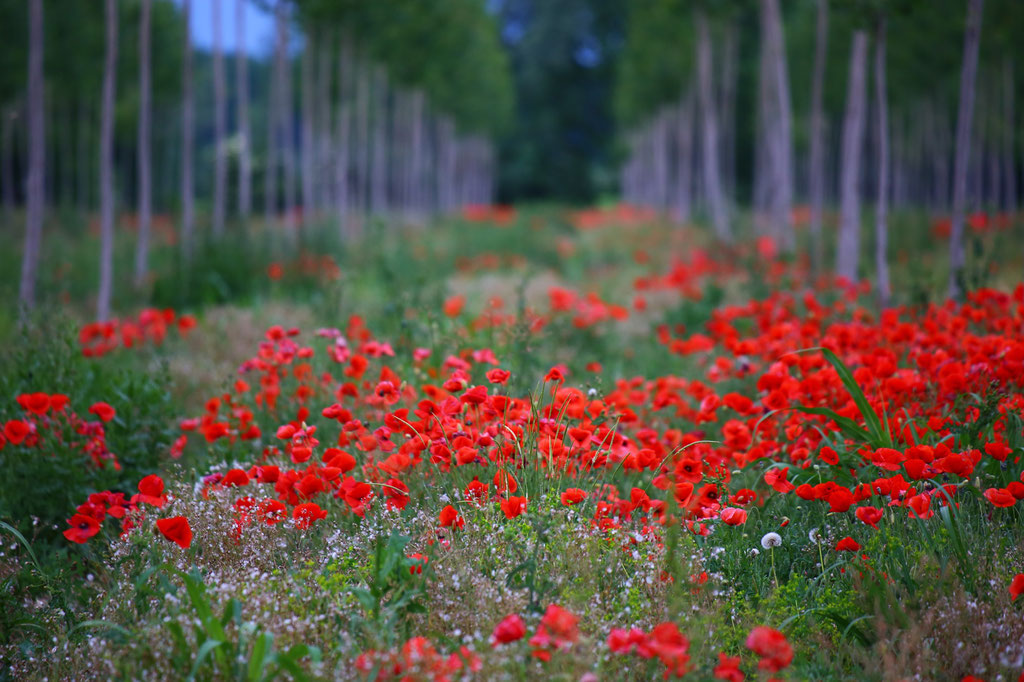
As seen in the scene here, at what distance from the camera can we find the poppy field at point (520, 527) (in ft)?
7.75

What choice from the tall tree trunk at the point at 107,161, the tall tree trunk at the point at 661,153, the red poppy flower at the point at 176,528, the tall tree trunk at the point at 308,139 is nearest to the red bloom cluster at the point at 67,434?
the red poppy flower at the point at 176,528

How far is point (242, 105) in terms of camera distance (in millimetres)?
13078

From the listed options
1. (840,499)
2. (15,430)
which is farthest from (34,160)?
(840,499)

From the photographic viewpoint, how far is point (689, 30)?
21547mm

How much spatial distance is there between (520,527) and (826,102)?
100ft

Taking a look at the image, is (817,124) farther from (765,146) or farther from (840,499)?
(840,499)

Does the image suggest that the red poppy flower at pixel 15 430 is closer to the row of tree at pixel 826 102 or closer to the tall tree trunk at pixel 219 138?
the row of tree at pixel 826 102

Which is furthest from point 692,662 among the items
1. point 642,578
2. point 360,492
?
point 360,492

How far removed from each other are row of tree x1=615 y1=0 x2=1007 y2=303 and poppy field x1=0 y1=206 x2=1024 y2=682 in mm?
3584

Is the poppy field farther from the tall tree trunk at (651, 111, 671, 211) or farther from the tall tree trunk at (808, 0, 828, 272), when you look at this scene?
the tall tree trunk at (651, 111, 671, 211)

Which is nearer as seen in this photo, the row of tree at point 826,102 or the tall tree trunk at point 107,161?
the tall tree trunk at point 107,161

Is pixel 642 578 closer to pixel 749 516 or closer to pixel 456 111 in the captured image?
pixel 749 516

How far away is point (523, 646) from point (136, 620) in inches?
50.9

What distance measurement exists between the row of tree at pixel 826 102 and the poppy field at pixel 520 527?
11.8 ft
